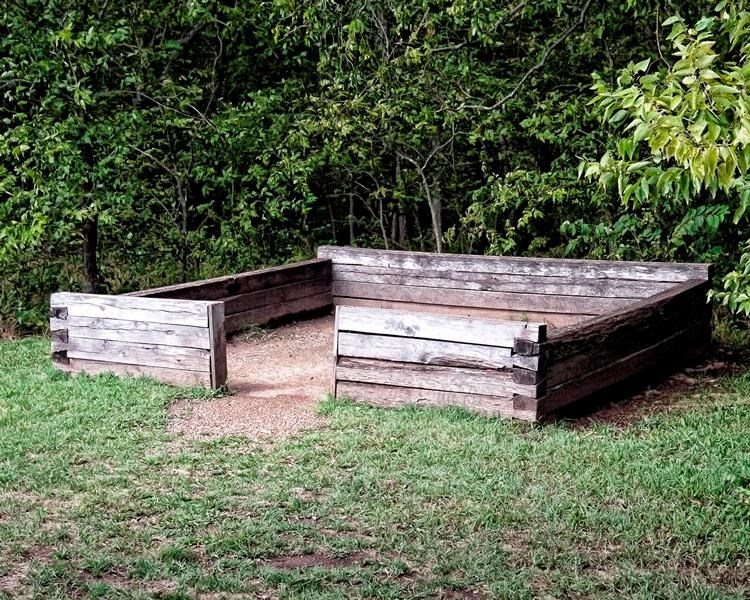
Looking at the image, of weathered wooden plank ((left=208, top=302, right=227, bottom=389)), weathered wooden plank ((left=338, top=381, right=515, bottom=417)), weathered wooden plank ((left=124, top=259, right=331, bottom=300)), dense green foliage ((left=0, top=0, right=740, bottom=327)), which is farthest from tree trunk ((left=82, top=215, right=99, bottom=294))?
weathered wooden plank ((left=338, top=381, right=515, bottom=417))

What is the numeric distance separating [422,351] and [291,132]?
483 cm

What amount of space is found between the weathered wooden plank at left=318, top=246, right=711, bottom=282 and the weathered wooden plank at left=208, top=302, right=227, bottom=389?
12.0 ft

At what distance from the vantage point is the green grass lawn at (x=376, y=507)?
4.19m

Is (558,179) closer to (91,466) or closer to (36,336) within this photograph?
(36,336)

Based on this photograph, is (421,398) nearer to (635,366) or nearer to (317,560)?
(635,366)

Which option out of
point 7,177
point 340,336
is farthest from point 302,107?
point 340,336

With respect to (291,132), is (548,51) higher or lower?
higher

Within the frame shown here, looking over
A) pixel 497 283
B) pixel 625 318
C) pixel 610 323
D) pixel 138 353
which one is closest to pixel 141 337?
pixel 138 353

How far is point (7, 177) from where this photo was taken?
368 inches

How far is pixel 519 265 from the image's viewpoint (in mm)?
9859

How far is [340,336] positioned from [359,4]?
388 cm

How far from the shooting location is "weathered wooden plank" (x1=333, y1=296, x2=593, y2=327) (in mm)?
9672

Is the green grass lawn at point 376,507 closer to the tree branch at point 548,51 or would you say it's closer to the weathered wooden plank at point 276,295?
the weathered wooden plank at point 276,295

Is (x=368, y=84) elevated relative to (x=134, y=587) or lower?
elevated
